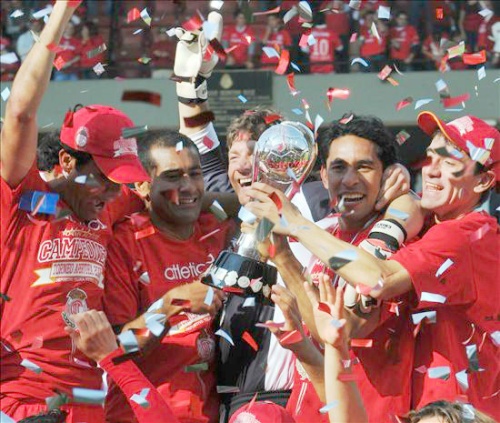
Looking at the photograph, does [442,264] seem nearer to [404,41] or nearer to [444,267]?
[444,267]

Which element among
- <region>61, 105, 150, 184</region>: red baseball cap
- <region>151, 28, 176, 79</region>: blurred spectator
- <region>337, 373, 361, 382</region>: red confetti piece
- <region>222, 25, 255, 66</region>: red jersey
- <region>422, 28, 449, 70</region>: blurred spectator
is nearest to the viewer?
<region>337, 373, 361, 382</region>: red confetti piece

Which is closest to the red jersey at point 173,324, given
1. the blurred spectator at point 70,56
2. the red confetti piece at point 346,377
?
the red confetti piece at point 346,377

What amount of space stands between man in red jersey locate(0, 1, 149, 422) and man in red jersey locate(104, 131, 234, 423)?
187 mm

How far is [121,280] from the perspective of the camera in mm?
4051

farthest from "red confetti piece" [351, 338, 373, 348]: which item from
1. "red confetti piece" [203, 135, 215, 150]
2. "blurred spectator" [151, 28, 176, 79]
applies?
"blurred spectator" [151, 28, 176, 79]

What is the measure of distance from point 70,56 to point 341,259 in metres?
10.1

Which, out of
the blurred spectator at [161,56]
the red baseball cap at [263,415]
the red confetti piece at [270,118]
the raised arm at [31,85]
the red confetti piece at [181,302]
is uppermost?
the raised arm at [31,85]

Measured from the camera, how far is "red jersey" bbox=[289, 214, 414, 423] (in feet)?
11.8

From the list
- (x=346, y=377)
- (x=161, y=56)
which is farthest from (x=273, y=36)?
(x=346, y=377)

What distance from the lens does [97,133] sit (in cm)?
391

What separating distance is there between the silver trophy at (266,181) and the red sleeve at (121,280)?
1.29 ft

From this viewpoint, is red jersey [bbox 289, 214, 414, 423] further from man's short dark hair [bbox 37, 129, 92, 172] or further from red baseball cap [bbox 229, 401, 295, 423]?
man's short dark hair [bbox 37, 129, 92, 172]

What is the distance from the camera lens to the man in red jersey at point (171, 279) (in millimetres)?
4004

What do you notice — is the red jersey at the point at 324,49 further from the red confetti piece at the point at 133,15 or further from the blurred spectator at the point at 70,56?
the red confetti piece at the point at 133,15
